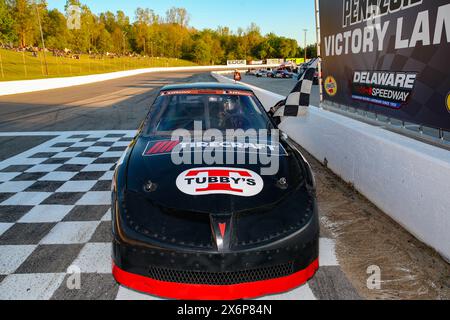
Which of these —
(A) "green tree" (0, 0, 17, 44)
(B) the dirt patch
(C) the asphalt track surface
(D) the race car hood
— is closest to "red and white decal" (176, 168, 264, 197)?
(D) the race car hood

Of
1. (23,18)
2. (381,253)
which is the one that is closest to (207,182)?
(381,253)

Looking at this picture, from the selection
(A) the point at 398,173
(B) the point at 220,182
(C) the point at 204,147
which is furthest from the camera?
(A) the point at 398,173

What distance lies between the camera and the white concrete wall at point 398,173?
2.89m

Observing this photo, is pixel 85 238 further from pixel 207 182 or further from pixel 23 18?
pixel 23 18

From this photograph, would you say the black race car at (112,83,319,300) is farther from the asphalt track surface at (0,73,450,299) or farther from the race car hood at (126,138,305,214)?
the asphalt track surface at (0,73,450,299)

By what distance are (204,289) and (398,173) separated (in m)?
2.55

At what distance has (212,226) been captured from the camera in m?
2.02

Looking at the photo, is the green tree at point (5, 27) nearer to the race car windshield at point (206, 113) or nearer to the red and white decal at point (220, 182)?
the race car windshield at point (206, 113)

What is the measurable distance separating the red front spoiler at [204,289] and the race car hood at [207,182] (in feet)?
1.46

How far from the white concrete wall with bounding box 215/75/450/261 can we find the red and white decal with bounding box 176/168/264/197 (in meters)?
1.69

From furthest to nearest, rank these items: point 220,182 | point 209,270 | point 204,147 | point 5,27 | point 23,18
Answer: point 23,18
point 5,27
point 204,147
point 220,182
point 209,270

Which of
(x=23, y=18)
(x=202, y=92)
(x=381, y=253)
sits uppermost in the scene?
(x=23, y=18)
